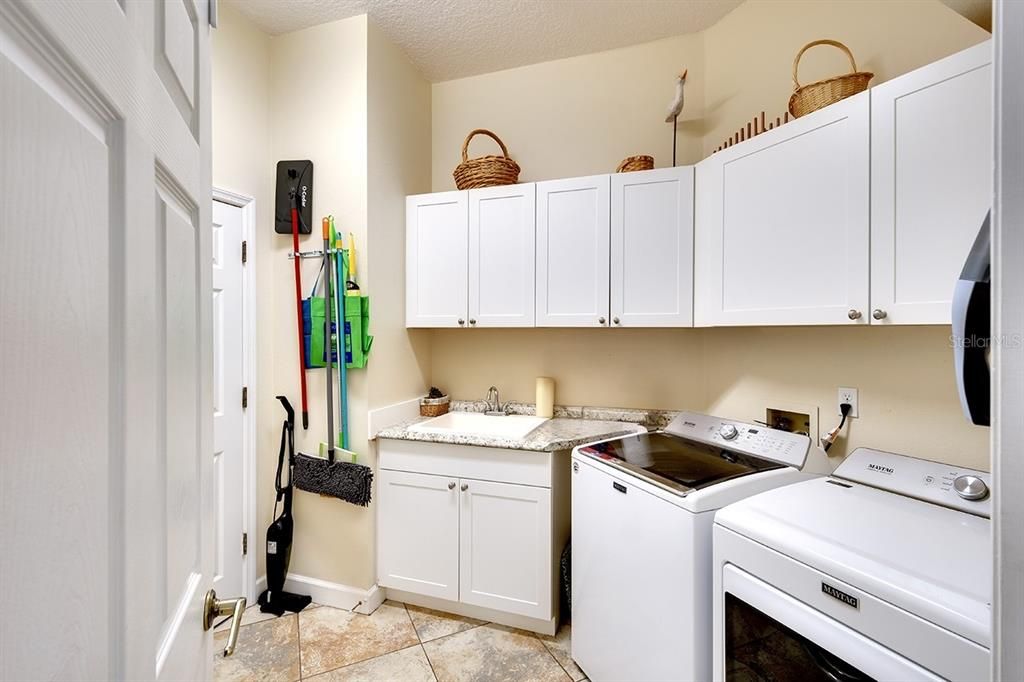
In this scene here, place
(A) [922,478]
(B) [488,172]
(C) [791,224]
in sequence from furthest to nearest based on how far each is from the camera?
(B) [488,172], (C) [791,224], (A) [922,478]

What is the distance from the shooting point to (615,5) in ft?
6.89

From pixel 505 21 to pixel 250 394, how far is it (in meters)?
2.22

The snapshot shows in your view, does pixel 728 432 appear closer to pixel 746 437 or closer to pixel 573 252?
pixel 746 437

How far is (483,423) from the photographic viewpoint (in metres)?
2.55

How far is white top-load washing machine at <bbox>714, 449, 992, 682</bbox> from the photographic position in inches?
31.4

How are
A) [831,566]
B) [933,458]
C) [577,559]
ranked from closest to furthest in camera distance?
1. [831,566]
2. [933,458]
3. [577,559]

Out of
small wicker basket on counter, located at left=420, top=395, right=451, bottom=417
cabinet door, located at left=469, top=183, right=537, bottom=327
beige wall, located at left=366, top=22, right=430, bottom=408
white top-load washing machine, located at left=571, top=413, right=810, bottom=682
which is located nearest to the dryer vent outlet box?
beige wall, located at left=366, top=22, right=430, bottom=408

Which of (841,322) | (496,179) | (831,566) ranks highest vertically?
(496,179)

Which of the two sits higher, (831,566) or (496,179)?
(496,179)

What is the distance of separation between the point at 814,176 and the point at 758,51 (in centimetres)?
92

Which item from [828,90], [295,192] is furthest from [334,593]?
[828,90]

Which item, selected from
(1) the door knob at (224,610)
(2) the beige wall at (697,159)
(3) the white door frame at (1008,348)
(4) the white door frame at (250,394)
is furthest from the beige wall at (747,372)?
(1) the door knob at (224,610)

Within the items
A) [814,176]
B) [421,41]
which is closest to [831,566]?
[814,176]

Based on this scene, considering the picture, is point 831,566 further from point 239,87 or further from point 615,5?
point 239,87
